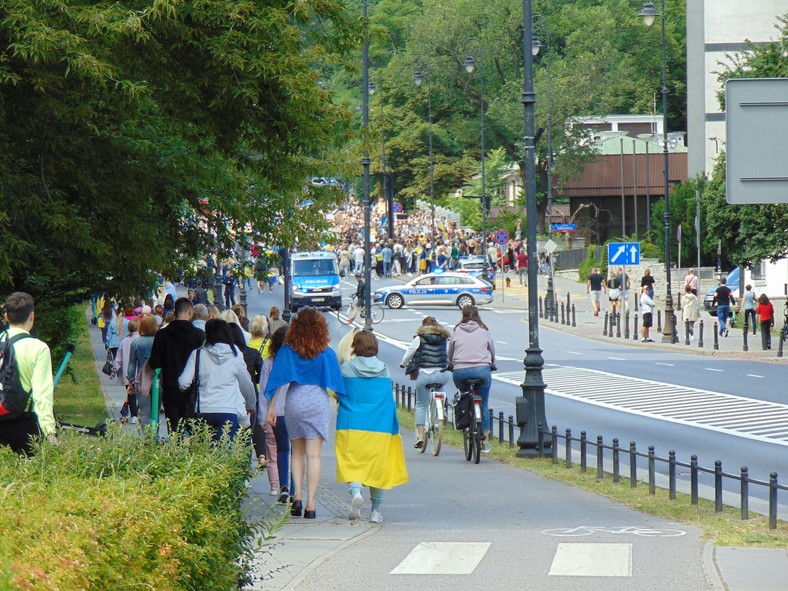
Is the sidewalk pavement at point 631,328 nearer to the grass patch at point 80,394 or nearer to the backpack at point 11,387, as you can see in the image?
the grass patch at point 80,394

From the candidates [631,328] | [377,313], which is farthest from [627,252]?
[377,313]

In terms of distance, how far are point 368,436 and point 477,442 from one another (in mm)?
5194

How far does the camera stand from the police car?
176ft

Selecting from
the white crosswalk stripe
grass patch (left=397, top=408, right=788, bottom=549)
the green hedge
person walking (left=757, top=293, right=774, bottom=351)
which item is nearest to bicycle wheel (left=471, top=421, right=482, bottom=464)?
grass patch (left=397, top=408, right=788, bottom=549)

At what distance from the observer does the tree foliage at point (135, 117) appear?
1066 centimetres

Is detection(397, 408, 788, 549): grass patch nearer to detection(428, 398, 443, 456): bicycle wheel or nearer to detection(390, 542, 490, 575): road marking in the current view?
detection(428, 398, 443, 456): bicycle wheel

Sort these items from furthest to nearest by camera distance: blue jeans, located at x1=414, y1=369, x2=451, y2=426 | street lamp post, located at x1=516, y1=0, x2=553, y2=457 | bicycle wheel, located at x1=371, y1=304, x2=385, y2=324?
bicycle wheel, located at x1=371, y1=304, x2=385, y2=324
blue jeans, located at x1=414, y1=369, x2=451, y2=426
street lamp post, located at x1=516, y1=0, x2=553, y2=457

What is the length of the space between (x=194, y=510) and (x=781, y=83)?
168 inches

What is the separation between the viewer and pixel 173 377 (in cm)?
1200

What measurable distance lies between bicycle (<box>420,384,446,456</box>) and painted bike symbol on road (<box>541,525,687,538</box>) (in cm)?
562

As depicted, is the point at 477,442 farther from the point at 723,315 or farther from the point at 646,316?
the point at 723,315

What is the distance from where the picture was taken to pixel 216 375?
1121 cm

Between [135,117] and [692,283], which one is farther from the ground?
[135,117]

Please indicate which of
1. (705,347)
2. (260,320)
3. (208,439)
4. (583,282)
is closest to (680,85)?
(583,282)
